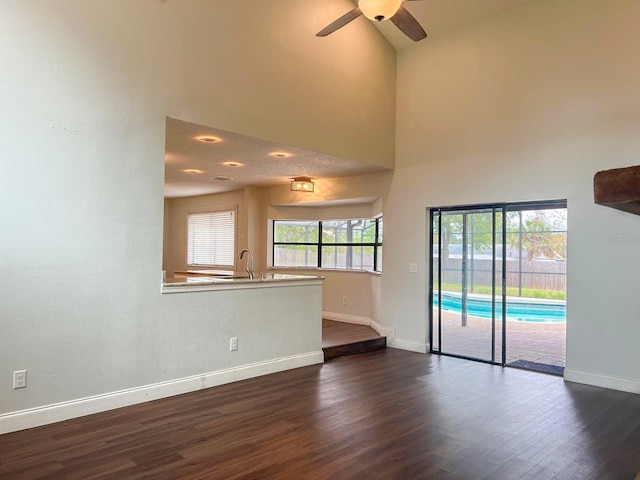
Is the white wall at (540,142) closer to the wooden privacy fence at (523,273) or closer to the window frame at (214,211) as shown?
the wooden privacy fence at (523,273)

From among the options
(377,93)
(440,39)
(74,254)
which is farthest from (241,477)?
(440,39)

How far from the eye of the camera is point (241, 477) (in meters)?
2.61

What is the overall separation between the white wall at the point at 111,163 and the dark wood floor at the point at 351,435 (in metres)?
0.43

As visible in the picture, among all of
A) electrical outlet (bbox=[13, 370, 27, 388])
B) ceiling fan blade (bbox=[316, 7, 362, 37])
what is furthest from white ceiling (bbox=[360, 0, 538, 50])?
electrical outlet (bbox=[13, 370, 27, 388])

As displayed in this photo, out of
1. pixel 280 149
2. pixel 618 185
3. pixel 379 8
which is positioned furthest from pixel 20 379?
pixel 618 185

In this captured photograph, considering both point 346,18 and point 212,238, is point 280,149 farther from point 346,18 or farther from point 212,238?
point 212,238

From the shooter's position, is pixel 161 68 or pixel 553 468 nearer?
pixel 553 468

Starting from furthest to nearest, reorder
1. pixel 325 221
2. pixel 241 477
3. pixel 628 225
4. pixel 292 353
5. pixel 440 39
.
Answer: pixel 325 221 < pixel 440 39 < pixel 292 353 < pixel 628 225 < pixel 241 477

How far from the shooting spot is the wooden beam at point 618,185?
159 centimetres

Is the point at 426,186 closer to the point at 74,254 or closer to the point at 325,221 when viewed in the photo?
the point at 325,221

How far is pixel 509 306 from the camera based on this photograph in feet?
18.5

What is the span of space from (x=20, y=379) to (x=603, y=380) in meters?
5.26

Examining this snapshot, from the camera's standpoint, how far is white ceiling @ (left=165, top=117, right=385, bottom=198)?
183 inches

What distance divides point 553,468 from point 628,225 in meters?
2.84
